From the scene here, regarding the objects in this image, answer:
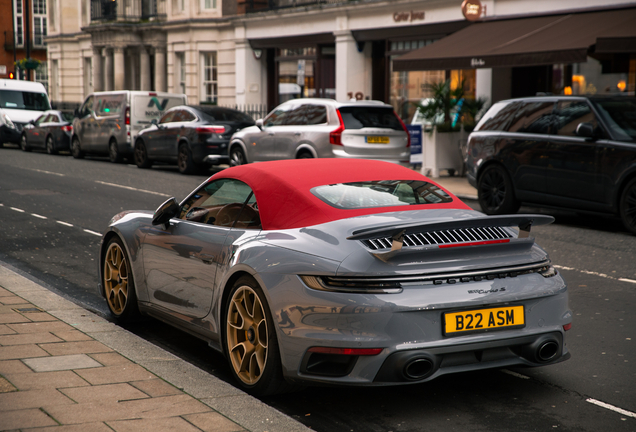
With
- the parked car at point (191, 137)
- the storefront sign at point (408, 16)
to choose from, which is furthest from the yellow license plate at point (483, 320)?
the storefront sign at point (408, 16)

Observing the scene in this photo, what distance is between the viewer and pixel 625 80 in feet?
63.8

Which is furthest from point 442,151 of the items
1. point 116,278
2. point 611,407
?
point 611,407

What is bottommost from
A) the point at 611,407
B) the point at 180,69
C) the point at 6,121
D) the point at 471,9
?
the point at 611,407

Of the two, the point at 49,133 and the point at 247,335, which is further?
the point at 49,133

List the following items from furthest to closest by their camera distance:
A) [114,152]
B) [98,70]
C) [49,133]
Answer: [98,70], [49,133], [114,152]

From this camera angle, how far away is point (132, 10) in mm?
38125

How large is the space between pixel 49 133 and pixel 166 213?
24.1 meters

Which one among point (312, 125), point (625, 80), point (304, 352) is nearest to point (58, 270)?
point (304, 352)

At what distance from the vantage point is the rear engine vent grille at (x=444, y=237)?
4.16m

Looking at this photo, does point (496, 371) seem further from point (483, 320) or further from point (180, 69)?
point (180, 69)

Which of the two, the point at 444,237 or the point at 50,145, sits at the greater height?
the point at 444,237

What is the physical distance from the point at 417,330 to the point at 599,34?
14670 mm

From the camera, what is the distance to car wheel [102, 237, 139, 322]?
6.04 meters

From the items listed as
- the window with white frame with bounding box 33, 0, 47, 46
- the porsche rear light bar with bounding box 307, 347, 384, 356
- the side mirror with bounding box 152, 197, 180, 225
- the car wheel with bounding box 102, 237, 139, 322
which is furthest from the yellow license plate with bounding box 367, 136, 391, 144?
the window with white frame with bounding box 33, 0, 47, 46
